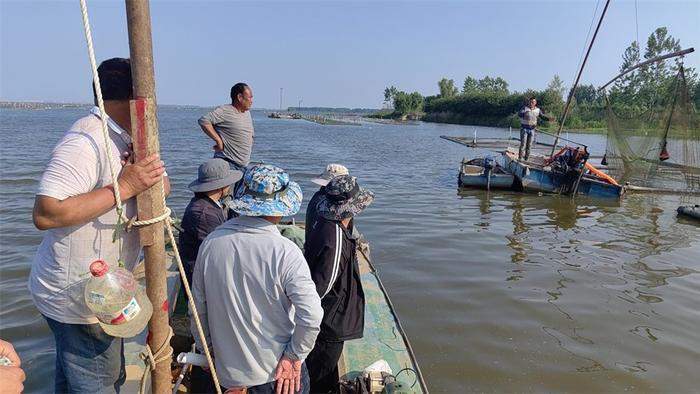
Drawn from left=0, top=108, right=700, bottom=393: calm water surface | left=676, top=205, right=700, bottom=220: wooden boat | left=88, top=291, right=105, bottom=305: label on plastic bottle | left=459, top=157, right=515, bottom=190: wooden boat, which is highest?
left=88, top=291, right=105, bottom=305: label on plastic bottle

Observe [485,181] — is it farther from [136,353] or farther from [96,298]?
[96,298]

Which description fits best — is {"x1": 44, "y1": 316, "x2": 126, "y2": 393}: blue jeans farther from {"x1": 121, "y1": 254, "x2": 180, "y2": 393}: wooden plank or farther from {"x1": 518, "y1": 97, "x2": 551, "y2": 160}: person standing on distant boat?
{"x1": 518, "y1": 97, "x2": 551, "y2": 160}: person standing on distant boat

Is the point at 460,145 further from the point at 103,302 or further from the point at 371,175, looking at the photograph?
the point at 103,302

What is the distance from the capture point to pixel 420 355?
5199 mm

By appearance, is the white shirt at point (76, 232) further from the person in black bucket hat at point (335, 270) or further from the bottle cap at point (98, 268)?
the person in black bucket hat at point (335, 270)

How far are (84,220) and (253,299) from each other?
81cm

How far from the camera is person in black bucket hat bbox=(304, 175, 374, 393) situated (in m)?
2.86

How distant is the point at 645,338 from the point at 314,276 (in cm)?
505

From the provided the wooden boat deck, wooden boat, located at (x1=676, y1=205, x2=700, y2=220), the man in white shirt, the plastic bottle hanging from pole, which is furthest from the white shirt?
wooden boat, located at (x1=676, y1=205, x2=700, y2=220)

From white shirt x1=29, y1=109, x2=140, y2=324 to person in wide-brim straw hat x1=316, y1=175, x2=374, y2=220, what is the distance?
1.28 metres

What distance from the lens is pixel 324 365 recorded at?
124 inches

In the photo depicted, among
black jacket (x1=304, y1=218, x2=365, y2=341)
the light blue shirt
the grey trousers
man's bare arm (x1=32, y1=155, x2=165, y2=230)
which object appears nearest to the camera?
man's bare arm (x1=32, y1=155, x2=165, y2=230)

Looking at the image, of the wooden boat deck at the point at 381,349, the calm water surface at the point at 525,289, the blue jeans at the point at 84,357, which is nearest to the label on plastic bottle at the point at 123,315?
the blue jeans at the point at 84,357

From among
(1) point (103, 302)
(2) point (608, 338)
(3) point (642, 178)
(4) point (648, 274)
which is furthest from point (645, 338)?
(3) point (642, 178)
